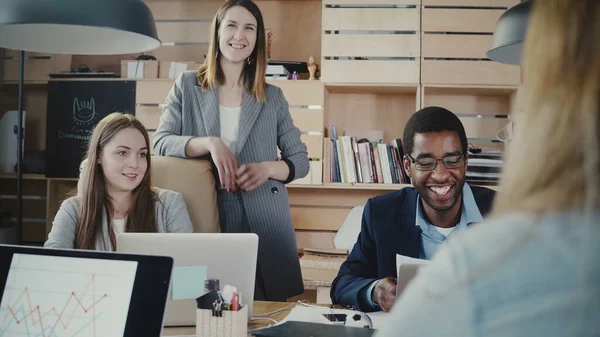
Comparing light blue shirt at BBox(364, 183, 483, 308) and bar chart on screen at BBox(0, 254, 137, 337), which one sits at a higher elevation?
light blue shirt at BBox(364, 183, 483, 308)

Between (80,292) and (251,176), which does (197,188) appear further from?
(80,292)

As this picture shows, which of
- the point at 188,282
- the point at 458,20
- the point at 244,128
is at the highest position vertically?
the point at 458,20

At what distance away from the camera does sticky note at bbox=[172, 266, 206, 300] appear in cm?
135

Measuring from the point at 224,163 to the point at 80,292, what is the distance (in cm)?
85

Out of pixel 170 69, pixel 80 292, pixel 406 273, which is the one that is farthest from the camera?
pixel 170 69

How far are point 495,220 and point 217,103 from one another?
169cm

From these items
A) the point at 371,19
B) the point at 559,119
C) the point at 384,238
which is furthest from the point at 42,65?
the point at 559,119

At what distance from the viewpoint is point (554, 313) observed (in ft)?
1.43

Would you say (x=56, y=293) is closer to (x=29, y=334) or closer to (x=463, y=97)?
(x=29, y=334)

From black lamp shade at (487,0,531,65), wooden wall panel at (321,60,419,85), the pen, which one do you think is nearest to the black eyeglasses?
black lamp shade at (487,0,531,65)

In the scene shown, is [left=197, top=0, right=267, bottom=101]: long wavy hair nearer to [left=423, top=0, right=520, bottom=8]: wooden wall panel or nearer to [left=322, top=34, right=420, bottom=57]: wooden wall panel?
[left=322, top=34, right=420, bottom=57]: wooden wall panel

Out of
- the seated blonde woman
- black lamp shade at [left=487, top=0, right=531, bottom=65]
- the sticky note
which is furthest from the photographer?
the seated blonde woman

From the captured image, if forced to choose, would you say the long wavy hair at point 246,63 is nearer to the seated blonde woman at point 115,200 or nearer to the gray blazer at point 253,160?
the gray blazer at point 253,160

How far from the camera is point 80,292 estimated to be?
1085 millimetres
